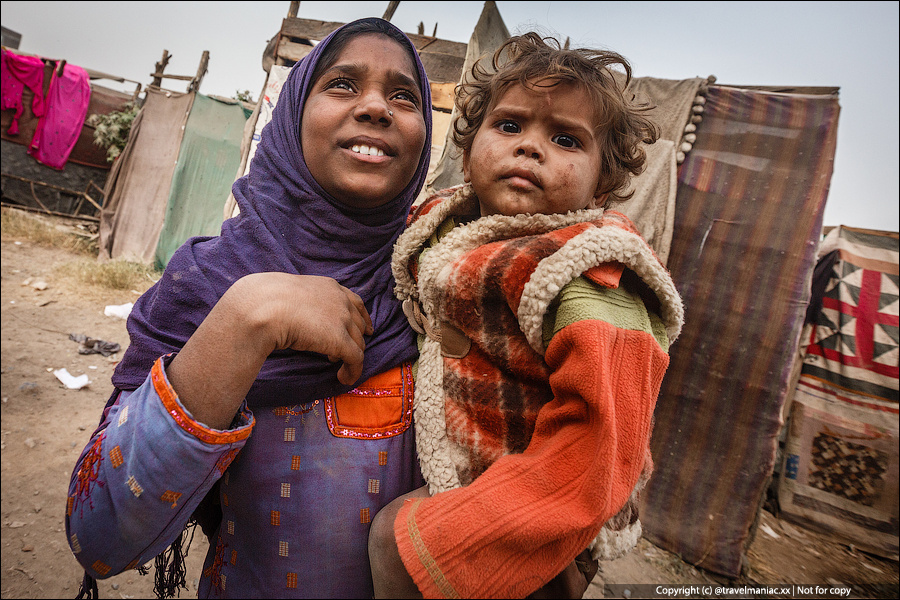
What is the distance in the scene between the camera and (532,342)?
2.93 ft

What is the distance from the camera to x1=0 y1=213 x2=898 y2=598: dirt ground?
258 centimetres

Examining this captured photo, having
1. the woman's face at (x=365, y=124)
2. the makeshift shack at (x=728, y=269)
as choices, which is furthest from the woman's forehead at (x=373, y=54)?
the makeshift shack at (x=728, y=269)

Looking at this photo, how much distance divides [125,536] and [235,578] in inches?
12.6

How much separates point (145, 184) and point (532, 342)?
10.8 meters

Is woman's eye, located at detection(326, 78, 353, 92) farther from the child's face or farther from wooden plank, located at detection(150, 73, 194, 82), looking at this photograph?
wooden plank, located at detection(150, 73, 194, 82)

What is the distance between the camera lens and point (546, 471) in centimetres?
76

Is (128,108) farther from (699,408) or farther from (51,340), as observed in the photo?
(699,408)

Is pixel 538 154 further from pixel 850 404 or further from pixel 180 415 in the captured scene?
pixel 850 404

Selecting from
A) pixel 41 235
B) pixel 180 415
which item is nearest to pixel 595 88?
pixel 180 415

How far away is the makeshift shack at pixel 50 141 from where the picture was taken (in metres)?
9.56

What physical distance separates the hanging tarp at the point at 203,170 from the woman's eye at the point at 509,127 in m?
8.45

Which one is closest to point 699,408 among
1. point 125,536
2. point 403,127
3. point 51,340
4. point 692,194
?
point 692,194

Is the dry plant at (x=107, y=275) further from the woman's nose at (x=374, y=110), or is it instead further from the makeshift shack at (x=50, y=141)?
the woman's nose at (x=374, y=110)

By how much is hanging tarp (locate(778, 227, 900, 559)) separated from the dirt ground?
1.19 ft
